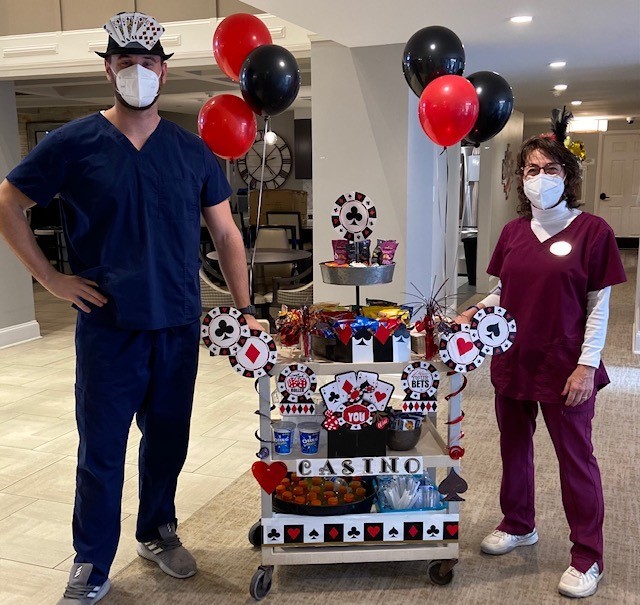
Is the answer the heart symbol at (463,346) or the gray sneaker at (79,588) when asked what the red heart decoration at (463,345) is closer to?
the heart symbol at (463,346)

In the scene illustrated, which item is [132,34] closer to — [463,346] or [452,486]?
[463,346]

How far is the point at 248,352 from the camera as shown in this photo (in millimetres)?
2178

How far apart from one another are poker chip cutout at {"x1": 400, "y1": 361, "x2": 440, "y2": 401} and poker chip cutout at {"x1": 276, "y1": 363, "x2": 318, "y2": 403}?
292mm

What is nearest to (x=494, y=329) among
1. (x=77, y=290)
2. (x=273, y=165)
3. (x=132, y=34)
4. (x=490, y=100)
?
(x=490, y=100)

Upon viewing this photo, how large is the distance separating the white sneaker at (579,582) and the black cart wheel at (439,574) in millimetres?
353

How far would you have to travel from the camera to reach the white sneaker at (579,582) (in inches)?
89.2

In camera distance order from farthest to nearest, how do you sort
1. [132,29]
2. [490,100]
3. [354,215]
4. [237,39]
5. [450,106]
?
[237,39] < [490,100] < [450,106] < [354,215] < [132,29]

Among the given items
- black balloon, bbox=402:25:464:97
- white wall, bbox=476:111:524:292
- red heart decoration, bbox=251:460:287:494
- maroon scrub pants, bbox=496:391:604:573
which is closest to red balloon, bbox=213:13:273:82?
black balloon, bbox=402:25:464:97

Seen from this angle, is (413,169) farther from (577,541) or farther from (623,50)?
(577,541)

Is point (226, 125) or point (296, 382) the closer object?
point (296, 382)

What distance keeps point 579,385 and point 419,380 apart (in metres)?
0.48

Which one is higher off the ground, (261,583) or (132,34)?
(132,34)

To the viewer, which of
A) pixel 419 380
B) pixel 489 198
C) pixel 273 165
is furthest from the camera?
pixel 273 165

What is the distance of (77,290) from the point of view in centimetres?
208
